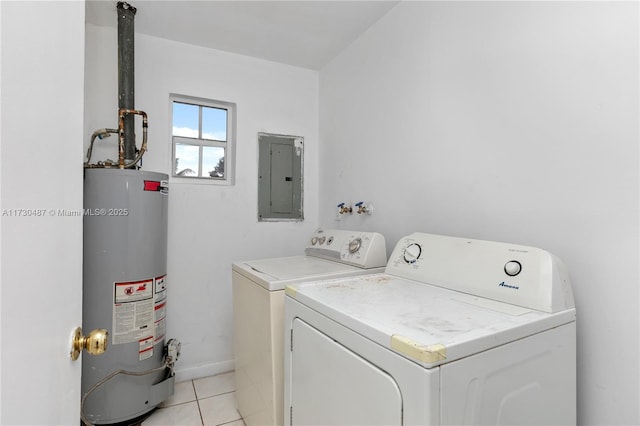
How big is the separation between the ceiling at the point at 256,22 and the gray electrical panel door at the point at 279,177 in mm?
708

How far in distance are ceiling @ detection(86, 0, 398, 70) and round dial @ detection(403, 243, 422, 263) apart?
1513mm

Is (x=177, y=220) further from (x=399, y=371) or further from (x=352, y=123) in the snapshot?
(x=399, y=371)

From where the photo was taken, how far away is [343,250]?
6.26ft

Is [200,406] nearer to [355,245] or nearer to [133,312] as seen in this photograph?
[133,312]

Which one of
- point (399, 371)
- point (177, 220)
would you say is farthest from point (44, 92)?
point (177, 220)

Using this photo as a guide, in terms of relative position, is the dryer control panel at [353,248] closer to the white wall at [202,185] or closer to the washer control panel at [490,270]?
the washer control panel at [490,270]

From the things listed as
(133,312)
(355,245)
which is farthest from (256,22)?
(133,312)

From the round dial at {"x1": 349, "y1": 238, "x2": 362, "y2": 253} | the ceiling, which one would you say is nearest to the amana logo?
the round dial at {"x1": 349, "y1": 238, "x2": 362, "y2": 253}

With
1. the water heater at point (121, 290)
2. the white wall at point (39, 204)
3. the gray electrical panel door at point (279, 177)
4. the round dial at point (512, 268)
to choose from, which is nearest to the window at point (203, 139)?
the gray electrical panel door at point (279, 177)

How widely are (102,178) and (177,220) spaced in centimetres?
69

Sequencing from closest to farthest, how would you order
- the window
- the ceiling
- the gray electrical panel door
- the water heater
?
the water heater, the ceiling, the window, the gray electrical panel door

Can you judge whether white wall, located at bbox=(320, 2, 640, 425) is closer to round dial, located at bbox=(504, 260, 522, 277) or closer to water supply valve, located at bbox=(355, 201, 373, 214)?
water supply valve, located at bbox=(355, 201, 373, 214)

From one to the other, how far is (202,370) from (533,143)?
254 centimetres

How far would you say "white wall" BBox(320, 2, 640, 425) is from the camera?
104 centimetres
